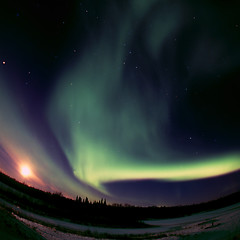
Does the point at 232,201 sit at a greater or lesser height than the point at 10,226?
greater

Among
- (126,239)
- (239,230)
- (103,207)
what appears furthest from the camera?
(103,207)

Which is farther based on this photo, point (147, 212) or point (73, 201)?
point (73, 201)

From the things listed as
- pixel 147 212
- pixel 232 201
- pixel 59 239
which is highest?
pixel 147 212

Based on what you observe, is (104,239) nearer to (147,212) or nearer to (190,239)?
(190,239)

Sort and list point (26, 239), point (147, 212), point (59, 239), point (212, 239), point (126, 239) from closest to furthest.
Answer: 1. point (26, 239)
2. point (212, 239)
3. point (59, 239)
4. point (126, 239)
5. point (147, 212)

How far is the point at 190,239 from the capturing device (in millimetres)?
11555

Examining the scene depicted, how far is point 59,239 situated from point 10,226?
7187mm

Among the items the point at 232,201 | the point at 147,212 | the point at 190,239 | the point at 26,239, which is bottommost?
the point at 26,239

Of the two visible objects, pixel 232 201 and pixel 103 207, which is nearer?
pixel 232 201

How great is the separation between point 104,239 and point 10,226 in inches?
487

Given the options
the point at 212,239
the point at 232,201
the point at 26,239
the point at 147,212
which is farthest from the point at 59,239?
the point at 147,212

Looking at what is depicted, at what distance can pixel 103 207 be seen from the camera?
57281mm

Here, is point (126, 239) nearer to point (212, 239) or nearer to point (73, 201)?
point (212, 239)

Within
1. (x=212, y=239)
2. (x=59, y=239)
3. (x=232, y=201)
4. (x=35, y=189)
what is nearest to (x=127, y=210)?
(x=35, y=189)
